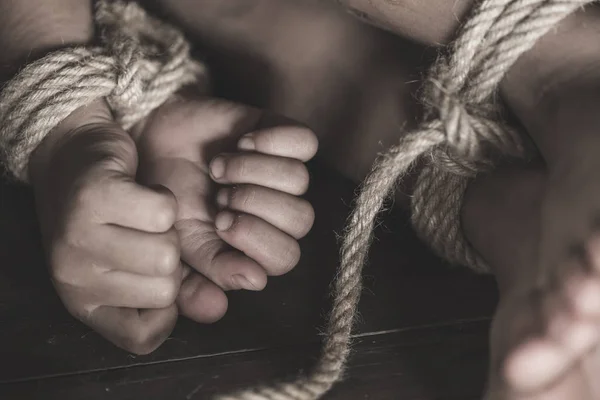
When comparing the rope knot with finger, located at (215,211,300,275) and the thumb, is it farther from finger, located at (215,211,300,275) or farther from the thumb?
the thumb

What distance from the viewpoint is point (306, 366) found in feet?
2.12

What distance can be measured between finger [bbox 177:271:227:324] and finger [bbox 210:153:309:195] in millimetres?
95

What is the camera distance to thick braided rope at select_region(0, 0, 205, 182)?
672 millimetres

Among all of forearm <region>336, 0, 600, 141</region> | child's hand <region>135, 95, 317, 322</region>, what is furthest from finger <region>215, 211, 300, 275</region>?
forearm <region>336, 0, 600, 141</region>

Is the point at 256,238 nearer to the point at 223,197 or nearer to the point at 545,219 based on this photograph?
the point at 223,197

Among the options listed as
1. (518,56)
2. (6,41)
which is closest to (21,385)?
(6,41)

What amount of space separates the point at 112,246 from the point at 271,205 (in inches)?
5.5

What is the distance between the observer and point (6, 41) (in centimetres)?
73

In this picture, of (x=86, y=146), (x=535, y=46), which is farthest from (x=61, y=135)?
(x=535, y=46)

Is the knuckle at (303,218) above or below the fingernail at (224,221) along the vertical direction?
above

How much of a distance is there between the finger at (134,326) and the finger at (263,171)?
0.13 meters

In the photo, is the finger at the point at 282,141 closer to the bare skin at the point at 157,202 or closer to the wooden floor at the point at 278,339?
the bare skin at the point at 157,202

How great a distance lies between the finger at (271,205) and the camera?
64cm

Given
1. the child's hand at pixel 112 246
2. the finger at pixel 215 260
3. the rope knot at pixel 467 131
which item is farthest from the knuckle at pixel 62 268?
the rope knot at pixel 467 131
